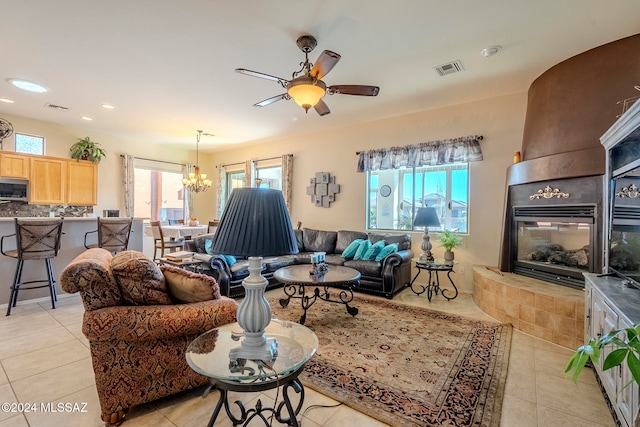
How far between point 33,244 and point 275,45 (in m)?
3.59

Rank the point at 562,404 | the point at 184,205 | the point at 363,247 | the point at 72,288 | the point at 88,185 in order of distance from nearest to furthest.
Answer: the point at 72,288 < the point at 562,404 < the point at 363,247 < the point at 88,185 < the point at 184,205

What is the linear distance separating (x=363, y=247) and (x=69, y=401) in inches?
144

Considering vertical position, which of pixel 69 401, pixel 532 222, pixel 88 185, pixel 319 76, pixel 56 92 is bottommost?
pixel 69 401

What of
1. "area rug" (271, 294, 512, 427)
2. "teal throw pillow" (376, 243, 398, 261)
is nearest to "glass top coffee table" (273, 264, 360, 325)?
"area rug" (271, 294, 512, 427)

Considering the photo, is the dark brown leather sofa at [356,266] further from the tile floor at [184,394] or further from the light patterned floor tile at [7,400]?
the light patterned floor tile at [7,400]

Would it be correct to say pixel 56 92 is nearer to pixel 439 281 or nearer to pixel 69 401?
pixel 69 401

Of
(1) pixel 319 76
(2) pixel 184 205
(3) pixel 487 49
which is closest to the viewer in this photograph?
(1) pixel 319 76

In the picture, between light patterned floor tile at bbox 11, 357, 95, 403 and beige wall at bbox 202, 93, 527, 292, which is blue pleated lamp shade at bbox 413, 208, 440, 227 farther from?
light patterned floor tile at bbox 11, 357, 95, 403

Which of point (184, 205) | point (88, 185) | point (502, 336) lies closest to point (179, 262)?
point (502, 336)

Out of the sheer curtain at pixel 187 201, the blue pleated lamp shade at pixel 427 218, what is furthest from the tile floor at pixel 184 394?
the sheer curtain at pixel 187 201

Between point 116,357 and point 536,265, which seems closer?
point 116,357

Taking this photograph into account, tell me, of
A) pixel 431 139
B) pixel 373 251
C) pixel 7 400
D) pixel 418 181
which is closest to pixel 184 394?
pixel 7 400

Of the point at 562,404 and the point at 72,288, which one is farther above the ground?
the point at 72,288

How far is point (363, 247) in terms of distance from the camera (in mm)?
4625
